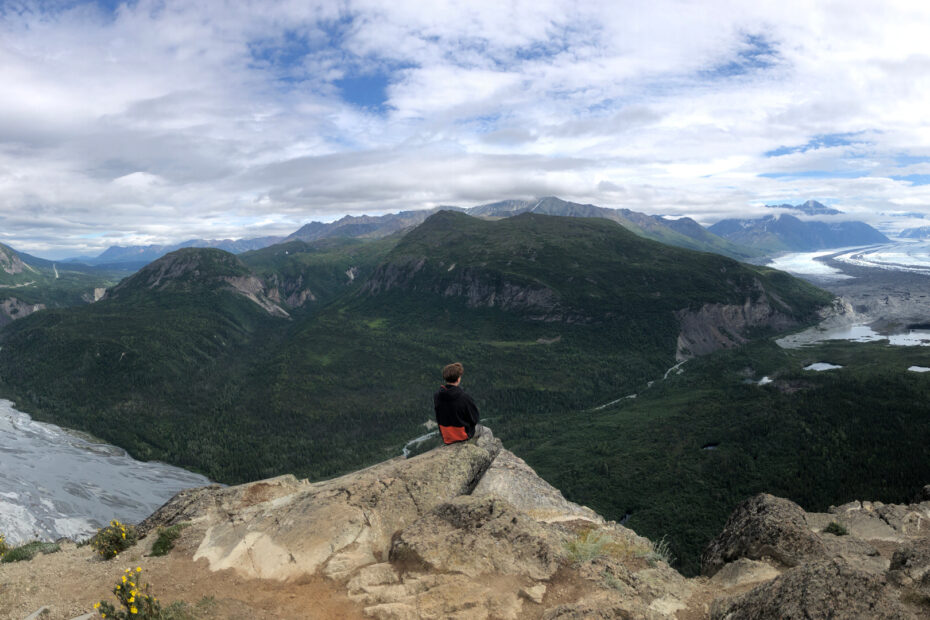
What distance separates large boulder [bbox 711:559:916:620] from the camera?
9.47 m

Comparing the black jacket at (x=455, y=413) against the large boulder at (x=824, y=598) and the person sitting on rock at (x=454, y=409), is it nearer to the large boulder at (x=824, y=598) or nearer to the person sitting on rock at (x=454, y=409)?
the person sitting on rock at (x=454, y=409)

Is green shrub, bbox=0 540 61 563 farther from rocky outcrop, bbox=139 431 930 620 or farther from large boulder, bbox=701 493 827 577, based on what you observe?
large boulder, bbox=701 493 827 577

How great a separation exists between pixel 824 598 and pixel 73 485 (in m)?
230

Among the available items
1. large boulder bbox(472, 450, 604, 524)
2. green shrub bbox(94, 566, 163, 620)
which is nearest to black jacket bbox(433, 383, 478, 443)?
large boulder bbox(472, 450, 604, 524)

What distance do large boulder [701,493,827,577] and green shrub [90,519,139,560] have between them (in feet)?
86.4

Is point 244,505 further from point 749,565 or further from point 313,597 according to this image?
point 749,565

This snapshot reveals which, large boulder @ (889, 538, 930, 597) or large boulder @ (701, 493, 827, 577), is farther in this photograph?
large boulder @ (701, 493, 827, 577)

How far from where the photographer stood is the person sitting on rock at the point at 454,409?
19.8m

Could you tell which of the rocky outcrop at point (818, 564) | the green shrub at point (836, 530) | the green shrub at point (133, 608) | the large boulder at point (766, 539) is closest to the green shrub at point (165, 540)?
the green shrub at point (133, 608)

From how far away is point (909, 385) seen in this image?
148 m

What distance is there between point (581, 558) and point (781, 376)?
227036mm

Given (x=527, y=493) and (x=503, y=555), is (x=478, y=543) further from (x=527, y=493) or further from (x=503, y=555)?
(x=527, y=493)

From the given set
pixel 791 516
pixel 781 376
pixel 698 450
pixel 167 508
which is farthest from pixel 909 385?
pixel 167 508

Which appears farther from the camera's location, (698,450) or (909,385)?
(909,385)
